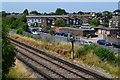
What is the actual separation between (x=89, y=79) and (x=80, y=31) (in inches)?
1215

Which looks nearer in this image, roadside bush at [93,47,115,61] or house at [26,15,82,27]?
roadside bush at [93,47,115,61]

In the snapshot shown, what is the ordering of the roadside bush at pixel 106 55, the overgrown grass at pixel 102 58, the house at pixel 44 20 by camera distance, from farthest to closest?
the house at pixel 44 20 → the roadside bush at pixel 106 55 → the overgrown grass at pixel 102 58

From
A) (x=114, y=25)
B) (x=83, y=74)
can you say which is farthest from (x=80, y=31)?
(x=83, y=74)

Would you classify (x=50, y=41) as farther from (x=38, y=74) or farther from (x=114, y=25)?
(x=114, y=25)

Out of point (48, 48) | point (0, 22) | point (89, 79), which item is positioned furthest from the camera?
point (48, 48)

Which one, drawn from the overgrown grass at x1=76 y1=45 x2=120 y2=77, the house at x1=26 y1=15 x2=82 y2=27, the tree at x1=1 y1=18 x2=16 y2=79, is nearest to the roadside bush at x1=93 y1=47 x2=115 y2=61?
the overgrown grass at x1=76 y1=45 x2=120 y2=77

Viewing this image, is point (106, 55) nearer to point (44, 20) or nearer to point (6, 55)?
point (6, 55)

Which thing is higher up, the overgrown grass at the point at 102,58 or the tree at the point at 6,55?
the tree at the point at 6,55

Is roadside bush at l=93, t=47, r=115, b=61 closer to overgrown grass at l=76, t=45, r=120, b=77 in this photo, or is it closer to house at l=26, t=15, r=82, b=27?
overgrown grass at l=76, t=45, r=120, b=77

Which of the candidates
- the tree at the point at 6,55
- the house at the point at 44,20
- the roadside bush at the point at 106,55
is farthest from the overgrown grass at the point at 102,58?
the house at the point at 44,20

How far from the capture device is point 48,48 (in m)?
19.1

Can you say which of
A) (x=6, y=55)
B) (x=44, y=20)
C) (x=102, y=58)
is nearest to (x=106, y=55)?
(x=102, y=58)

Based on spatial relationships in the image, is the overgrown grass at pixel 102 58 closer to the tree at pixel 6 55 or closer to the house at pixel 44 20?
the tree at pixel 6 55

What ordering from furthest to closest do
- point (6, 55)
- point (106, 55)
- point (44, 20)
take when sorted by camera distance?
point (44, 20) < point (106, 55) < point (6, 55)
